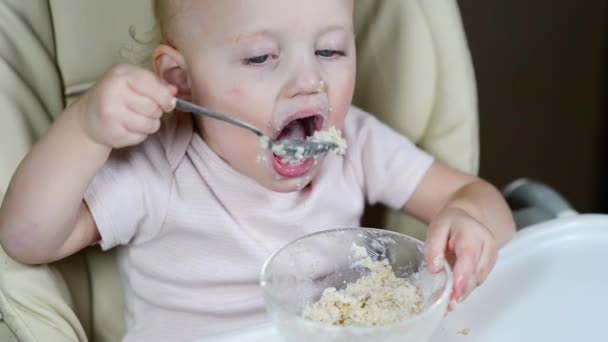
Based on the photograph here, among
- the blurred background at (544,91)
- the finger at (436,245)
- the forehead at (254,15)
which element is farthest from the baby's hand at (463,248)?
the blurred background at (544,91)

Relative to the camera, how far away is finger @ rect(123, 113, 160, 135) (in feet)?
2.41

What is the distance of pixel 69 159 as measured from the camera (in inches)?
30.2

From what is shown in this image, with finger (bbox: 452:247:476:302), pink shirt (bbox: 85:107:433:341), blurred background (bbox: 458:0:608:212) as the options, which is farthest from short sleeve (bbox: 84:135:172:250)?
blurred background (bbox: 458:0:608:212)

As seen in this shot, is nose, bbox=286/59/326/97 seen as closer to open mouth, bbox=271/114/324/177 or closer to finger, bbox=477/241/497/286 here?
open mouth, bbox=271/114/324/177

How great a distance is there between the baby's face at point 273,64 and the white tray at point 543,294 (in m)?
0.20

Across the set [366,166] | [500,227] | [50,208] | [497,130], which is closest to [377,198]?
[366,166]

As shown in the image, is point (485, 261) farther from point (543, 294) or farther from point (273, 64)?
point (273, 64)

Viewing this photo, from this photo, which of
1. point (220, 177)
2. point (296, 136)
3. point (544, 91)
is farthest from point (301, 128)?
point (544, 91)

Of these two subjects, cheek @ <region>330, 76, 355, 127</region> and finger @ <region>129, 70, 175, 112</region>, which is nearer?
finger @ <region>129, 70, 175, 112</region>

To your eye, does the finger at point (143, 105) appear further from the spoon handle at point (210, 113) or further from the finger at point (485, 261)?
the finger at point (485, 261)

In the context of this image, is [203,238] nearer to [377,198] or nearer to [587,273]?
[377,198]

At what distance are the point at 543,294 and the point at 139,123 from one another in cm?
43

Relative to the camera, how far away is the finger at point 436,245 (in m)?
0.73

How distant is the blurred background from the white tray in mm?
851
